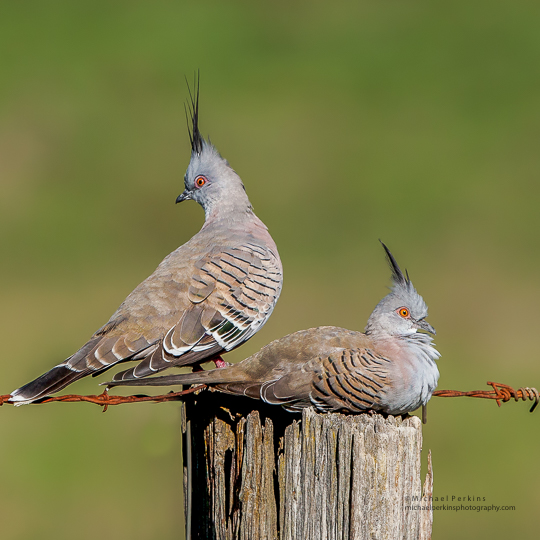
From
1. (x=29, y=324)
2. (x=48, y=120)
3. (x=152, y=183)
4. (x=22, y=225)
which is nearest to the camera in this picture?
(x=29, y=324)

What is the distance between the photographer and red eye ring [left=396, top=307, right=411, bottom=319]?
4289 mm

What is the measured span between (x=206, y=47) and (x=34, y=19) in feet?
12.4

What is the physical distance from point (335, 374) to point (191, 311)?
127cm

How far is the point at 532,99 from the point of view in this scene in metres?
15.9

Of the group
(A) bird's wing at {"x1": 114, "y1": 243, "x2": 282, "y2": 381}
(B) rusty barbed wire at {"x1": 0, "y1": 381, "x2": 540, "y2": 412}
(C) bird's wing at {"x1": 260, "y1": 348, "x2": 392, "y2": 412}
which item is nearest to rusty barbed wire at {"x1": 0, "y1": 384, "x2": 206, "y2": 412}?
(B) rusty barbed wire at {"x1": 0, "y1": 381, "x2": 540, "y2": 412}

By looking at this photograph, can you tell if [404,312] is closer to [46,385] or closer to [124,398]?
[124,398]

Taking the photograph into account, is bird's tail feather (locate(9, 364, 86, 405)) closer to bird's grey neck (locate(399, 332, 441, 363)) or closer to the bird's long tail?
the bird's long tail

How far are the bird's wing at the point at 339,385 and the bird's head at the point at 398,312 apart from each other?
1.61 feet

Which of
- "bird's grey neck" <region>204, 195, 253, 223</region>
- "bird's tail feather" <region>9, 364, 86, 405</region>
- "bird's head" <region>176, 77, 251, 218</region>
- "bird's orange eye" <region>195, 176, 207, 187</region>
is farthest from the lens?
"bird's orange eye" <region>195, 176, 207, 187</region>

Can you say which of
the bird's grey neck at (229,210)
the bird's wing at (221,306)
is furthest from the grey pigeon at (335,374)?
the bird's grey neck at (229,210)

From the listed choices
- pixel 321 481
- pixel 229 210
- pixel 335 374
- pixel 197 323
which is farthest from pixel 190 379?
pixel 229 210

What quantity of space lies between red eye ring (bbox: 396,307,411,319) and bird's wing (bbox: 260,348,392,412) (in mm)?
647

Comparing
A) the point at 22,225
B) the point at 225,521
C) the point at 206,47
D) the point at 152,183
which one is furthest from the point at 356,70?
the point at 225,521

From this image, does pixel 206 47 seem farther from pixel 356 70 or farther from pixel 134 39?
pixel 356 70
